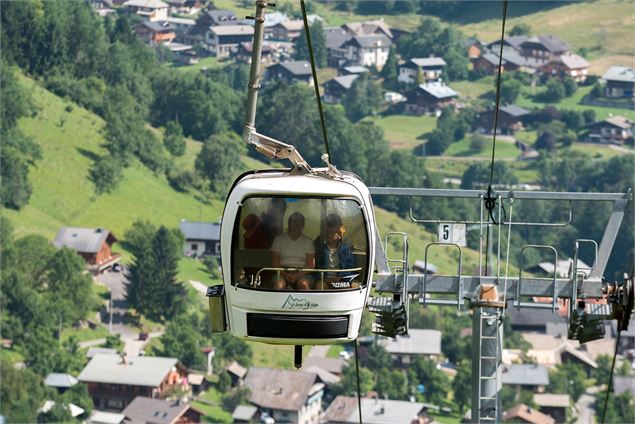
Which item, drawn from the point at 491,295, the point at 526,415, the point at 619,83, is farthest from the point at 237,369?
the point at 491,295

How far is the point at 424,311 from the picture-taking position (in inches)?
3625

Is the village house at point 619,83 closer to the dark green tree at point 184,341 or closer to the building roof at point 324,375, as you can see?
the dark green tree at point 184,341

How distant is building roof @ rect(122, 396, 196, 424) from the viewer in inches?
3115

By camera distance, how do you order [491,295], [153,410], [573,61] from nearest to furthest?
[491,295], [153,410], [573,61]

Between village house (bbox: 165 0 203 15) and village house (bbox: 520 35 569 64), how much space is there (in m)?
25.1

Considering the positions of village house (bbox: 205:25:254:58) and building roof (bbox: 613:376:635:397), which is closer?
building roof (bbox: 613:376:635:397)

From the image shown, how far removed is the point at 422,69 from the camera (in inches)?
5517

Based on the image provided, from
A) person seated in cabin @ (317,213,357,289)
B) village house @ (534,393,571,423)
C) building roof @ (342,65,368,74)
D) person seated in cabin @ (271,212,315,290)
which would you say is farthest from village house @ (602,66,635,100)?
person seated in cabin @ (271,212,315,290)

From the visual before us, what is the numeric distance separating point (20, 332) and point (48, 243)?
8011 millimetres

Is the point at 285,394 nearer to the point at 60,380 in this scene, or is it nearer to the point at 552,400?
the point at 60,380

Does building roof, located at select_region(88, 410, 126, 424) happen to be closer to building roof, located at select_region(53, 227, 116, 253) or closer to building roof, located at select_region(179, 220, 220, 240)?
building roof, located at select_region(53, 227, 116, 253)

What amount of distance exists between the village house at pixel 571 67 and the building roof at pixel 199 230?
1656 inches

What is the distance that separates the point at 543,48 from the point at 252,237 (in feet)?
A: 421

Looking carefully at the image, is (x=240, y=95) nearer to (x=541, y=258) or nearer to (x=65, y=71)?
(x=65, y=71)
